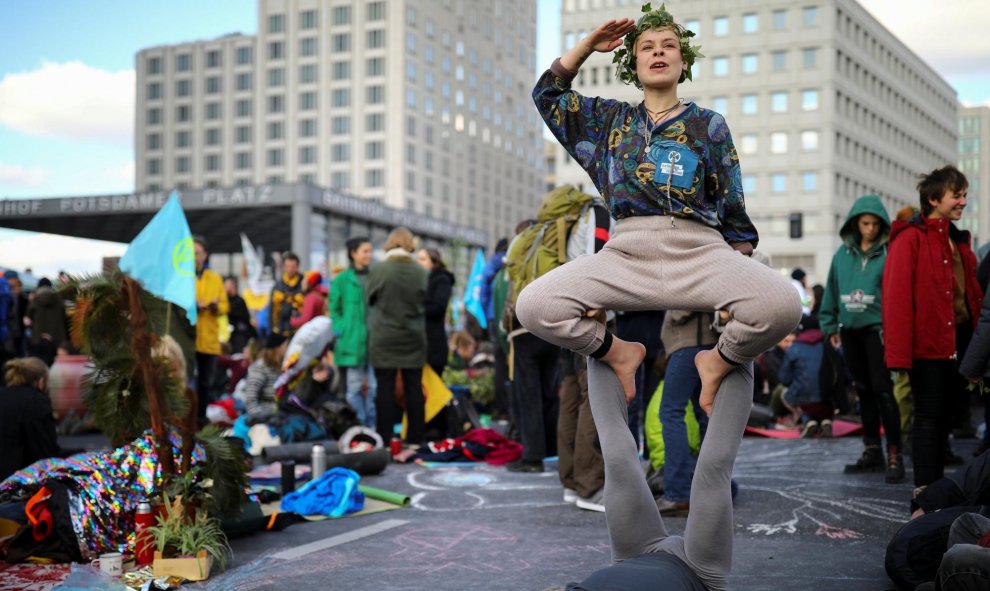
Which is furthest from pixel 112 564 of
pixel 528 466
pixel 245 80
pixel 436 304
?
pixel 245 80

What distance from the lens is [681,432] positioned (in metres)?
5.83

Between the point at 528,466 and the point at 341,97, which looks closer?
the point at 528,466

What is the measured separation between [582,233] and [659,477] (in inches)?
65.9

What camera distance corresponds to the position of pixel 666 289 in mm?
3408

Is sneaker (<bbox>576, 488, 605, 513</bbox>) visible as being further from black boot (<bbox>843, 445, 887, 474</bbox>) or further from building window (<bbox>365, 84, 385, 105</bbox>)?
building window (<bbox>365, 84, 385, 105</bbox>)

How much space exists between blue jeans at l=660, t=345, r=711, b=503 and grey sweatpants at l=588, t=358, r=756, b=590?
225 cm

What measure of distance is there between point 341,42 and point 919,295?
4220 inches

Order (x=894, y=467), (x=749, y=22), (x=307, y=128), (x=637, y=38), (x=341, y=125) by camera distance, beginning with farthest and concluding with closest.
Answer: (x=307, y=128), (x=341, y=125), (x=749, y=22), (x=894, y=467), (x=637, y=38)

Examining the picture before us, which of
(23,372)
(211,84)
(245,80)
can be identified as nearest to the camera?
(23,372)

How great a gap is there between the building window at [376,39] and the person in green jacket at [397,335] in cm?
9900

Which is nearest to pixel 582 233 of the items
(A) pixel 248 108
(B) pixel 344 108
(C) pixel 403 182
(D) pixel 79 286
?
(D) pixel 79 286

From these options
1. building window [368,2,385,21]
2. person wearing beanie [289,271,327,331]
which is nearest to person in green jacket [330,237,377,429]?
person wearing beanie [289,271,327,331]

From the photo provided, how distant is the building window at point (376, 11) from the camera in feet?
347

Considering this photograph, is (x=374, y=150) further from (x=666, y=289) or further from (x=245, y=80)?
(x=666, y=289)
